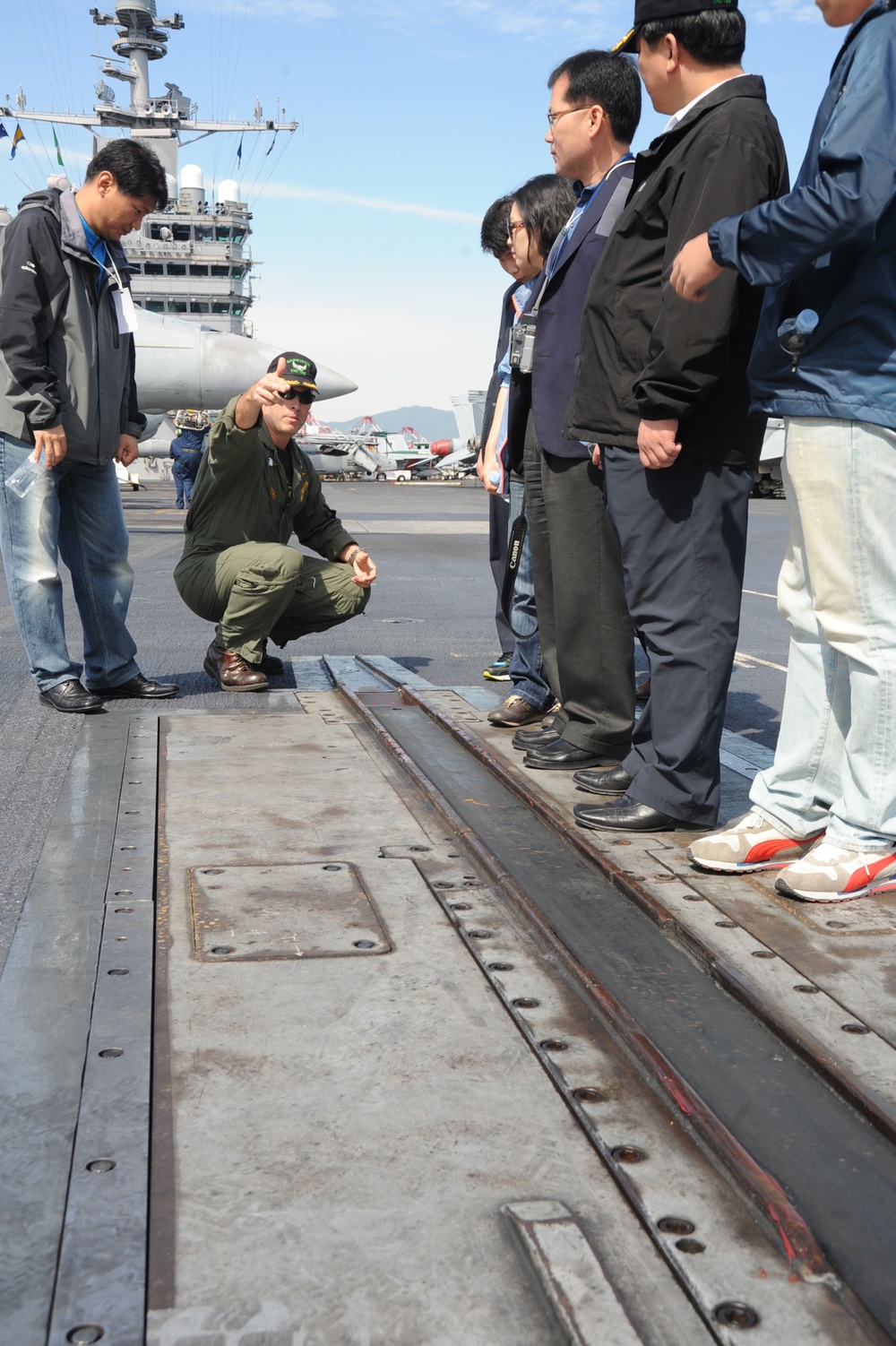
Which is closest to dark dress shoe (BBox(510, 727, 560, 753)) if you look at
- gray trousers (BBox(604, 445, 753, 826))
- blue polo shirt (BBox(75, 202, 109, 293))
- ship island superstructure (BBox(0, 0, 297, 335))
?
gray trousers (BBox(604, 445, 753, 826))

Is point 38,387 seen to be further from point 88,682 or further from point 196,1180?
point 196,1180

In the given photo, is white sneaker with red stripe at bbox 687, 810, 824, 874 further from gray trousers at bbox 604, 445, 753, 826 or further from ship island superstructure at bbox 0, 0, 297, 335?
ship island superstructure at bbox 0, 0, 297, 335

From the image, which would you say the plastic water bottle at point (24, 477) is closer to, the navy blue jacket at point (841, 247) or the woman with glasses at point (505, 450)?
the woman with glasses at point (505, 450)

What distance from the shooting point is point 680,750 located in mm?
2697

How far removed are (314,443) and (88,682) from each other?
42556mm

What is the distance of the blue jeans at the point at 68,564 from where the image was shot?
13.6 feet

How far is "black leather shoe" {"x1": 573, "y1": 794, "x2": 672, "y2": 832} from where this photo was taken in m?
2.74

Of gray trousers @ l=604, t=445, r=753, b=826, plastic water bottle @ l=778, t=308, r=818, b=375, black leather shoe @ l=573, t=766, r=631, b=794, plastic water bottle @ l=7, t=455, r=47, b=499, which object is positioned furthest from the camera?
plastic water bottle @ l=7, t=455, r=47, b=499

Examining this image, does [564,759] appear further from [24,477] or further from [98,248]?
[98,248]

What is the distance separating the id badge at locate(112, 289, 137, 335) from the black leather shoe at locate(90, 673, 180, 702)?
48.2 inches

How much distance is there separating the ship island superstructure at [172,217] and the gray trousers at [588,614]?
37210mm

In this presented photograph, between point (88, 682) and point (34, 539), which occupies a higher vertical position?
A: point (34, 539)

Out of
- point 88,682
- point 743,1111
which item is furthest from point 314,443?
point 743,1111

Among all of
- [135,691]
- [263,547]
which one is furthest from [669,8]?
[135,691]
